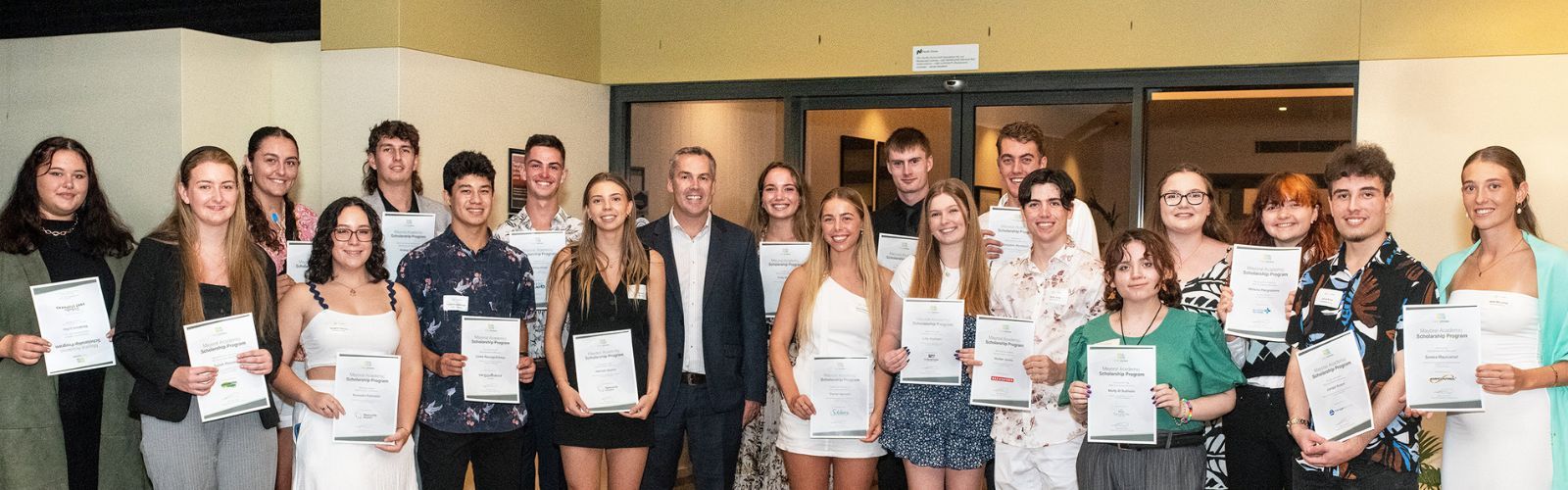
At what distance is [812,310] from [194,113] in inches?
130

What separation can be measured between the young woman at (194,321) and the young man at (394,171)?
108cm

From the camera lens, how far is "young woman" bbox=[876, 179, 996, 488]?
410 cm

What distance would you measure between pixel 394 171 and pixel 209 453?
1.51 m

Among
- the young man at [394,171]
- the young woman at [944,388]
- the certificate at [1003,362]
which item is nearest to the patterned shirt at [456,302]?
the young man at [394,171]

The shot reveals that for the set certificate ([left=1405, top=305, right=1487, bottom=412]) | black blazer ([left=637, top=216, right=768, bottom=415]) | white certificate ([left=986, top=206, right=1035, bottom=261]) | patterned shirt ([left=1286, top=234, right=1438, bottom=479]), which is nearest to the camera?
certificate ([left=1405, top=305, right=1487, bottom=412])

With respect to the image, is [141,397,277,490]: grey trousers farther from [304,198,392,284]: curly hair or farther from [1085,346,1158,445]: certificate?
[1085,346,1158,445]: certificate

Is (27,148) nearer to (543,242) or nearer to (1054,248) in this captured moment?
(543,242)

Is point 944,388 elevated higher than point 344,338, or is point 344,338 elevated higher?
point 344,338

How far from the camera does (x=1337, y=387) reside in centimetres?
325

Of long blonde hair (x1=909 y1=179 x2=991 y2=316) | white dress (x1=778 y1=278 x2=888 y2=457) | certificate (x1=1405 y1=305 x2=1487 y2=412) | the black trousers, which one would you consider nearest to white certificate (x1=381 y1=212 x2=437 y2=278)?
the black trousers

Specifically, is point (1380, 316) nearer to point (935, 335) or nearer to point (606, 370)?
point (935, 335)

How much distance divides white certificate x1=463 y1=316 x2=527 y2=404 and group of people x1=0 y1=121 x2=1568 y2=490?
52mm

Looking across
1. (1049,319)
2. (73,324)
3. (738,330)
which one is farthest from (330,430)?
(1049,319)

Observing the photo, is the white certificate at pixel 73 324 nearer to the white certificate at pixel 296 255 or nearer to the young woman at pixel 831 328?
the white certificate at pixel 296 255
